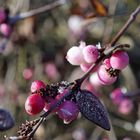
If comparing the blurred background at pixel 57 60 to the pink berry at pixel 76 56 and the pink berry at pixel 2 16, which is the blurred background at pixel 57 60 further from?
the pink berry at pixel 76 56

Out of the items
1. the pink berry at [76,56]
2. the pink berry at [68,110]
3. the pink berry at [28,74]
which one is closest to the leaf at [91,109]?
the pink berry at [68,110]

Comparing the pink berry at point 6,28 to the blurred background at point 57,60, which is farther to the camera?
the blurred background at point 57,60

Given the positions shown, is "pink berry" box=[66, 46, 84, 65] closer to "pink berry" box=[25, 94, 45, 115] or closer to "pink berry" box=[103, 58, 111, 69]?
"pink berry" box=[103, 58, 111, 69]

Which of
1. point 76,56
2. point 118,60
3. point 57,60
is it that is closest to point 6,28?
point 76,56

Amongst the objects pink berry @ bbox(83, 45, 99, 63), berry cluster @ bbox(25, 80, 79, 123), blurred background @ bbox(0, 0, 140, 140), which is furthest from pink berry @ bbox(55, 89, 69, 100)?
blurred background @ bbox(0, 0, 140, 140)

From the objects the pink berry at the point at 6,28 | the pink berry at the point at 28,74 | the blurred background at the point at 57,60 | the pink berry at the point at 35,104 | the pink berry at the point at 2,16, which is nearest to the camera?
the pink berry at the point at 35,104

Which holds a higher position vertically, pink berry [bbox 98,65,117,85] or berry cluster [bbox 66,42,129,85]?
berry cluster [bbox 66,42,129,85]

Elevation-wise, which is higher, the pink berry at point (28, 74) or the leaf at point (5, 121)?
the leaf at point (5, 121)
